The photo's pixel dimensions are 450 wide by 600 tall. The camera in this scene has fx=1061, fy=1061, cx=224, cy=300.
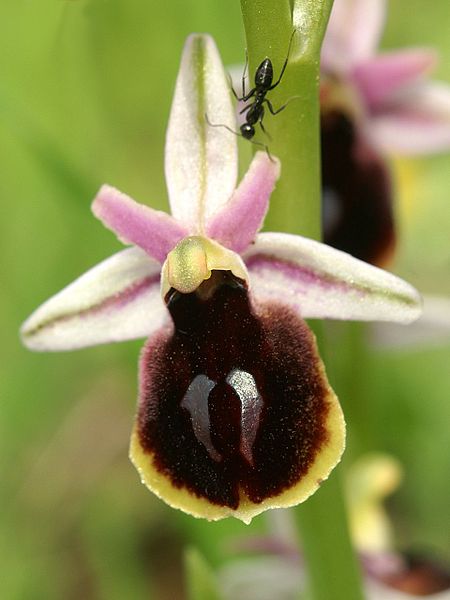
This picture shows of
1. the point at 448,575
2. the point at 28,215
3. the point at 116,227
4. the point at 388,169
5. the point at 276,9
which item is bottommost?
the point at 448,575

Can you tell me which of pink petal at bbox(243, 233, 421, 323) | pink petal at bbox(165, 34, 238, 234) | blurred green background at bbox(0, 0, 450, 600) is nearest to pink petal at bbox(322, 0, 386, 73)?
blurred green background at bbox(0, 0, 450, 600)

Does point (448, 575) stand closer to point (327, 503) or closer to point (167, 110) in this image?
point (327, 503)

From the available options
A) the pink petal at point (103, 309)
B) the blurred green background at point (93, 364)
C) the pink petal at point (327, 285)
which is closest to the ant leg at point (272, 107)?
the pink petal at point (327, 285)

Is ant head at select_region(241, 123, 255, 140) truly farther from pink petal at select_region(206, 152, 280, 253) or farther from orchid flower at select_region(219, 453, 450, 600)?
orchid flower at select_region(219, 453, 450, 600)

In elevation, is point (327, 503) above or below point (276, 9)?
below

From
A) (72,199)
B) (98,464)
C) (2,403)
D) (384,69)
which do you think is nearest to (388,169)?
(384,69)

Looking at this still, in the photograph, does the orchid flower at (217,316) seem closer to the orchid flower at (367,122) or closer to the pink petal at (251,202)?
the pink petal at (251,202)
